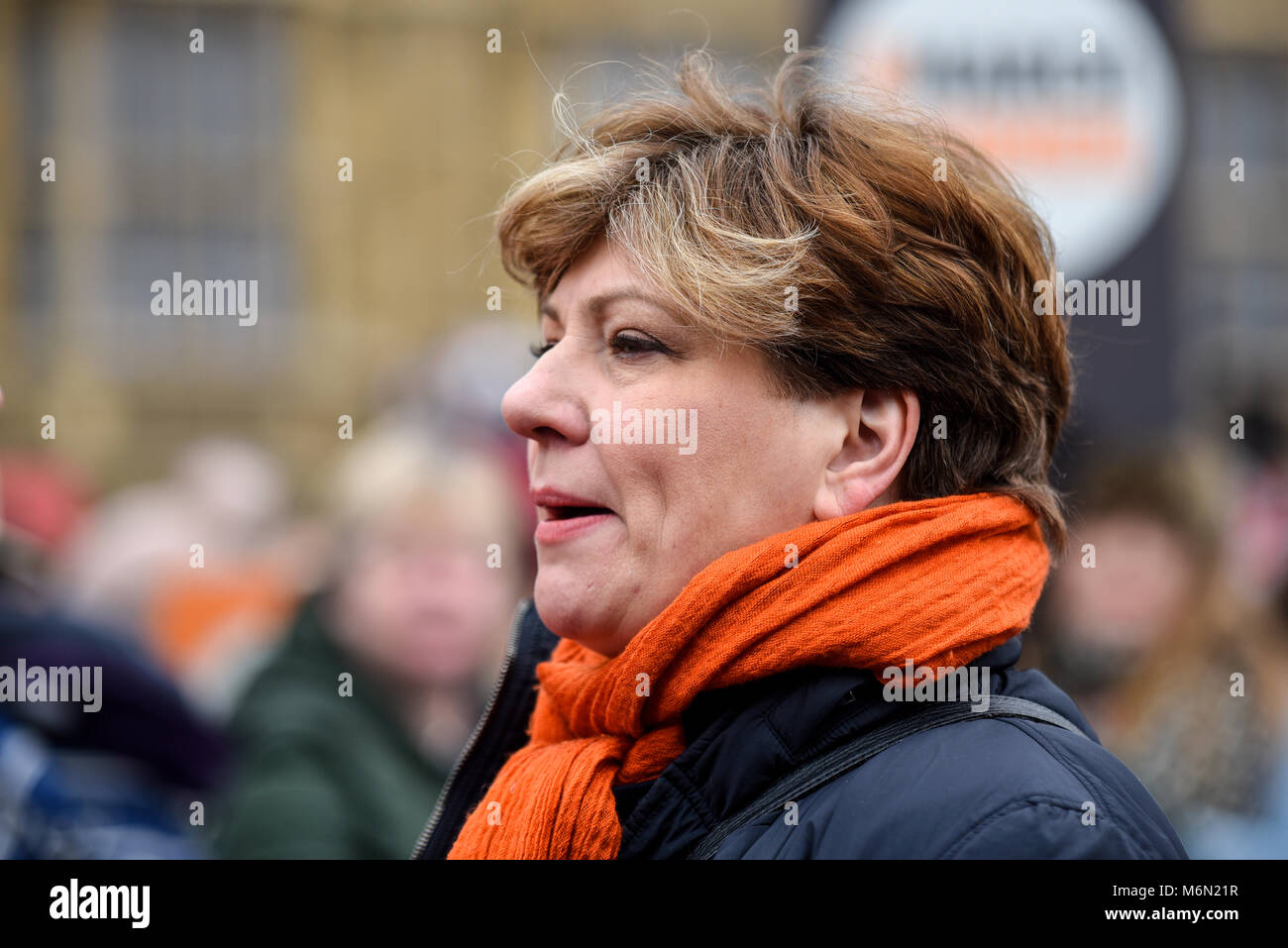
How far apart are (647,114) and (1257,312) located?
22.5 m

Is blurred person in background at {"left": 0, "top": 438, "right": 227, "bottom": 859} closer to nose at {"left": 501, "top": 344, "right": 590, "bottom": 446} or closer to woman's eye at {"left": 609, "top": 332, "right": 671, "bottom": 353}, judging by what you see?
nose at {"left": 501, "top": 344, "right": 590, "bottom": 446}

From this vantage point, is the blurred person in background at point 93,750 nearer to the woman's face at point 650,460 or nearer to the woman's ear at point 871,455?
the woman's face at point 650,460

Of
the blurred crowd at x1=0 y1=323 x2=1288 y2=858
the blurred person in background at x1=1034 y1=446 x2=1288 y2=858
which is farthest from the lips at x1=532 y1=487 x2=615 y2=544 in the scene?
the blurred person in background at x1=1034 y1=446 x2=1288 y2=858

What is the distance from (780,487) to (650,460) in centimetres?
20

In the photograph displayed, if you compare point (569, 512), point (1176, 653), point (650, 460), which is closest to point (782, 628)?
point (650, 460)

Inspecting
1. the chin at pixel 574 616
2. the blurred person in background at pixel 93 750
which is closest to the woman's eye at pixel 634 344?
the chin at pixel 574 616

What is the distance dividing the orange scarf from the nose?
306 millimetres

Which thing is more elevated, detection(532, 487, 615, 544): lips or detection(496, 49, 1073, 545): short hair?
detection(496, 49, 1073, 545): short hair

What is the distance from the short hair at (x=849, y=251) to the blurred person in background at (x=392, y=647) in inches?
78.4

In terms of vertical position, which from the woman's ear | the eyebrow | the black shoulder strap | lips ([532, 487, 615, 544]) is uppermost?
the eyebrow

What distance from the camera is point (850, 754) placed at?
1920 mm

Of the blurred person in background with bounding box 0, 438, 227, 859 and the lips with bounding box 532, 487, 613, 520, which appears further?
the blurred person in background with bounding box 0, 438, 227, 859

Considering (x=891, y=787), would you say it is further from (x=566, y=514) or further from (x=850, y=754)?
(x=566, y=514)

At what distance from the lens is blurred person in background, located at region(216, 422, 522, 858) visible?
12.7 ft
